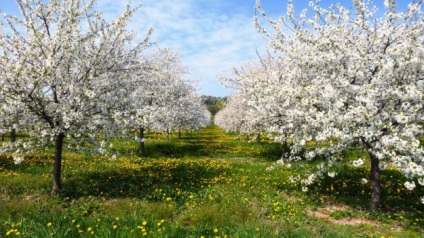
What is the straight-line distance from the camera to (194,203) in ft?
34.7

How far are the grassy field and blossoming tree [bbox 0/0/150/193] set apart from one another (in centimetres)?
205

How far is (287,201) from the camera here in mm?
10695

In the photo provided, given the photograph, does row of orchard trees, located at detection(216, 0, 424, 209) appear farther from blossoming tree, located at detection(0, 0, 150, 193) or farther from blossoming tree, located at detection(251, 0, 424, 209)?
blossoming tree, located at detection(0, 0, 150, 193)

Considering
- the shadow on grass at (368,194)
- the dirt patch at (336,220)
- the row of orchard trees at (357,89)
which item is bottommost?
the dirt patch at (336,220)

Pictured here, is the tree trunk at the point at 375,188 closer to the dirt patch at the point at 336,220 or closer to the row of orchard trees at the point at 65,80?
Result: the dirt patch at the point at 336,220

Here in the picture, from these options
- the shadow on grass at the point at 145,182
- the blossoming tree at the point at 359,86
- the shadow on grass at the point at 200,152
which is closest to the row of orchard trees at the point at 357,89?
the blossoming tree at the point at 359,86

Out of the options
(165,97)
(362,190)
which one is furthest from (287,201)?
(165,97)

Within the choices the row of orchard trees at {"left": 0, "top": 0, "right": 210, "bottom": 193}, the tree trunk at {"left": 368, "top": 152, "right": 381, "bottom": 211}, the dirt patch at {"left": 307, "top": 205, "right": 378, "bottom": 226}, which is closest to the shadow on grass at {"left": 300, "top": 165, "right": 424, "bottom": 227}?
the tree trunk at {"left": 368, "top": 152, "right": 381, "bottom": 211}

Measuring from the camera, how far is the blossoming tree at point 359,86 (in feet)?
26.1

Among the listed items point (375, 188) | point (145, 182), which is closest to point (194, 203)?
point (145, 182)

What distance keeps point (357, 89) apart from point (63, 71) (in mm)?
8731

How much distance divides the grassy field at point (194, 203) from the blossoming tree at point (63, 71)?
6.71 feet

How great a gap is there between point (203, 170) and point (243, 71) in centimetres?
2032

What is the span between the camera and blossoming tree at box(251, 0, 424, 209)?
7957mm
